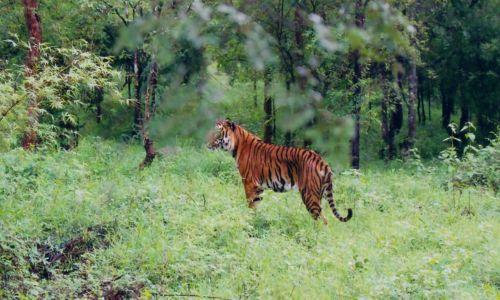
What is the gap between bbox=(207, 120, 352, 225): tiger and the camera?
778 cm

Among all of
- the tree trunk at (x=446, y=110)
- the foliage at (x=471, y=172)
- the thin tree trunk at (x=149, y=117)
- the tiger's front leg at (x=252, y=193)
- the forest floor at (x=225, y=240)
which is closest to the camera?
the forest floor at (x=225, y=240)

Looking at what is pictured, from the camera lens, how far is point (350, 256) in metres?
6.12

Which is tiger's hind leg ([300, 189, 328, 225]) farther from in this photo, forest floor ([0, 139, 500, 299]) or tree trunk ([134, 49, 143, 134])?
tree trunk ([134, 49, 143, 134])

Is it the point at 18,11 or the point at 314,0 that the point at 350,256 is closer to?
the point at 314,0

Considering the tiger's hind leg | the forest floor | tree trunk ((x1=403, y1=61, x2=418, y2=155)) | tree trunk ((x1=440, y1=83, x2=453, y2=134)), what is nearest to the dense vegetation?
the forest floor

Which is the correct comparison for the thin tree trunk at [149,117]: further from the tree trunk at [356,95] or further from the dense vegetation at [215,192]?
the tree trunk at [356,95]

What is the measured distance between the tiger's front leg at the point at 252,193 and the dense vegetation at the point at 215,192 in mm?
144

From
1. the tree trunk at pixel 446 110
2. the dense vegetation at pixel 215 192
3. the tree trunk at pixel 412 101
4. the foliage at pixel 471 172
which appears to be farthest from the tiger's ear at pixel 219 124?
the tree trunk at pixel 446 110

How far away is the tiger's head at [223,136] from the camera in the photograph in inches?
348

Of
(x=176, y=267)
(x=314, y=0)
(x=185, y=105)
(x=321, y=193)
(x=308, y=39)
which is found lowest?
(x=176, y=267)

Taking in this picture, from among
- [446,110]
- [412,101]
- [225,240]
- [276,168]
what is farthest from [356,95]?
[446,110]

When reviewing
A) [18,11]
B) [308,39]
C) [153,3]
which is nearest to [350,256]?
[153,3]

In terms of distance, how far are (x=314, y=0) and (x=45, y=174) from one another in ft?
24.3

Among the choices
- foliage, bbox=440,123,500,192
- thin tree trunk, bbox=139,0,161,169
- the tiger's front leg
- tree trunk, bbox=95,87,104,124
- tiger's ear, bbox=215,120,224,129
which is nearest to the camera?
the tiger's front leg
